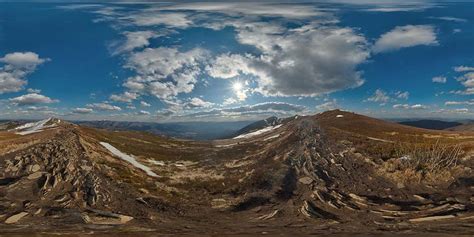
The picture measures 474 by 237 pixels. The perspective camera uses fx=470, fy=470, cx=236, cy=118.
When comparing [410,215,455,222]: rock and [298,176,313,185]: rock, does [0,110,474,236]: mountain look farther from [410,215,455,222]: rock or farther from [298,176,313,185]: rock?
[298,176,313,185]: rock

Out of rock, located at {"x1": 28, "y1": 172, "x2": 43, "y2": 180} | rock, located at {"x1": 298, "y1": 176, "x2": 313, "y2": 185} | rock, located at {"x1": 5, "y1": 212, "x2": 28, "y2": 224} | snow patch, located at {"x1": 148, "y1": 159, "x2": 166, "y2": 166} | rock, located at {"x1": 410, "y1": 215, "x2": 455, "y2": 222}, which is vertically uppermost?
snow patch, located at {"x1": 148, "y1": 159, "x2": 166, "y2": 166}

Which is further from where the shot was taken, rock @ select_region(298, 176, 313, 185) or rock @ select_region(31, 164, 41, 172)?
rock @ select_region(31, 164, 41, 172)

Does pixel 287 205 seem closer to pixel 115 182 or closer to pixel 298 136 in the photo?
pixel 115 182

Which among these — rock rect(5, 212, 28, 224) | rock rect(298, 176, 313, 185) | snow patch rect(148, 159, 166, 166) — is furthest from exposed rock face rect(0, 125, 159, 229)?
rock rect(298, 176, 313, 185)

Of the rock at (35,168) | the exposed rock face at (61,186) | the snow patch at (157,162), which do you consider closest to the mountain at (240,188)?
the rock at (35,168)

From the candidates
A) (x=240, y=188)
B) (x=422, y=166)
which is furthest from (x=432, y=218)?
(x=240, y=188)

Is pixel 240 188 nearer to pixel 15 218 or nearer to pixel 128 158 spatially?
pixel 128 158

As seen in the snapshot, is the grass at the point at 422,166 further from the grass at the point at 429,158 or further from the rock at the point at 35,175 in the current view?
the rock at the point at 35,175

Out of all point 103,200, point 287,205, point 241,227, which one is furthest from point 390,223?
point 103,200

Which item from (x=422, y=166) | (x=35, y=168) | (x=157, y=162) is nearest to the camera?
(x=422, y=166)
